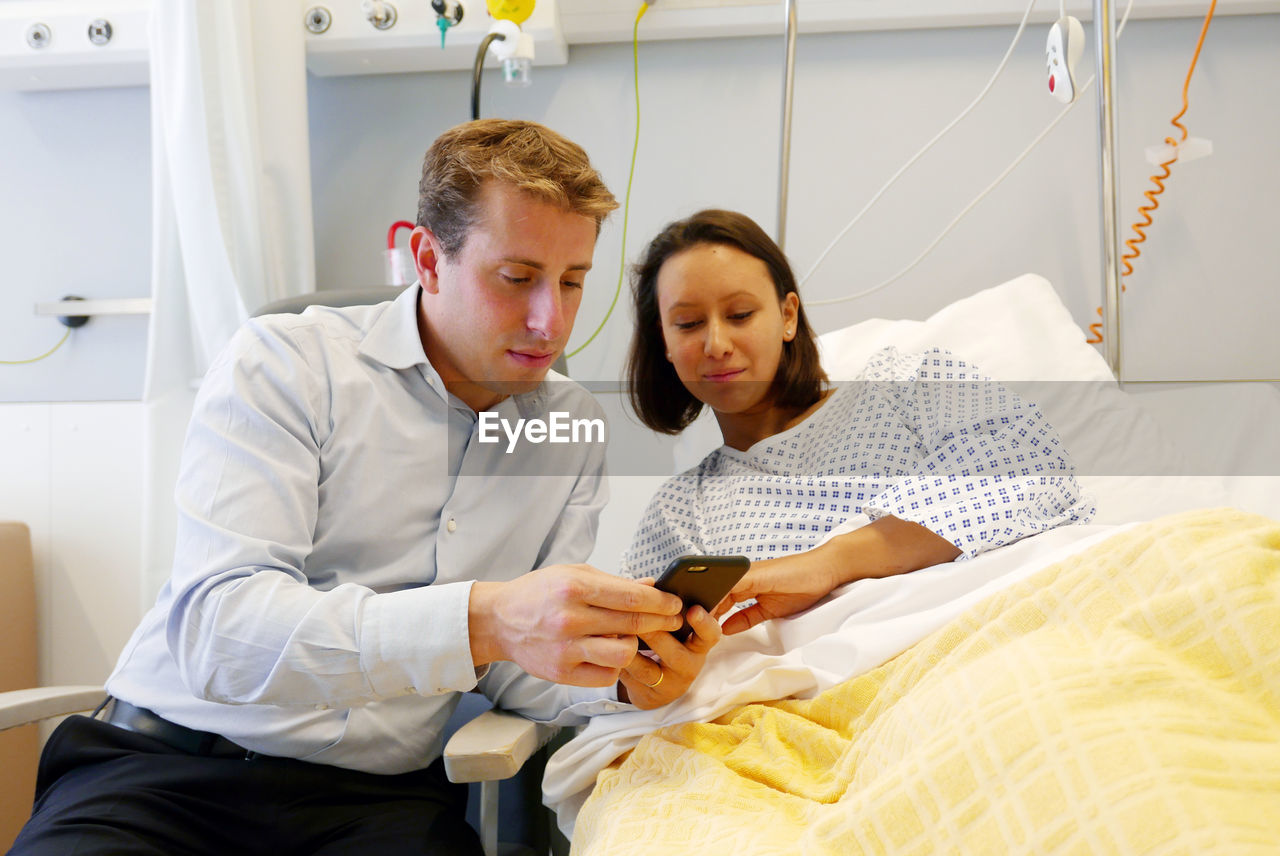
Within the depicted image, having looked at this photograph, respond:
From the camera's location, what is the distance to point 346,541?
3.87 ft

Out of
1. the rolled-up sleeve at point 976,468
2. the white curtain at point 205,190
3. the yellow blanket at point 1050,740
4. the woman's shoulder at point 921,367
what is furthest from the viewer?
the white curtain at point 205,190

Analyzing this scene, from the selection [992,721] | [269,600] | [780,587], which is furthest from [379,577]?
[992,721]

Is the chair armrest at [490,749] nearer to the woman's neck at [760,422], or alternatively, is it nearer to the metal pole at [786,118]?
the woman's neck at [760,422]

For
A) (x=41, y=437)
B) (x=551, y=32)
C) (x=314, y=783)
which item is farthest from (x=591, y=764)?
(x=41, y=437)

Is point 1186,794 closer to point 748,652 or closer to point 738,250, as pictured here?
point 748,652

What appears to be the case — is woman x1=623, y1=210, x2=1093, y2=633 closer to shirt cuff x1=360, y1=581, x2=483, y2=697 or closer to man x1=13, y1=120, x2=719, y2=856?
man x1=13, y1=120, x2=719, y2=856

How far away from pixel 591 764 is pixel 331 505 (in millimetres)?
440

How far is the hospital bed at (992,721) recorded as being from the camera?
0.63 metres

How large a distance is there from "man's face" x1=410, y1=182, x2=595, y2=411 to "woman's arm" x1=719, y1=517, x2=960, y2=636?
38 centimetres

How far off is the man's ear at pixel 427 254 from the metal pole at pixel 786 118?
2.52ft

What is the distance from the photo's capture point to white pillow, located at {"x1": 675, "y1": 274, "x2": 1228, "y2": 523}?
1.53m

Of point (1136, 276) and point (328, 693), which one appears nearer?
point (328, 693)

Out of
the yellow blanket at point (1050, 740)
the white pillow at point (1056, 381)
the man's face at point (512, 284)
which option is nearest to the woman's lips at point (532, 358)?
the man's face at point (512, 284)

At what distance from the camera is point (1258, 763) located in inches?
24.9
